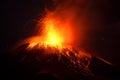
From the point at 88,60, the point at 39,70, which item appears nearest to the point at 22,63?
the point at 39,70

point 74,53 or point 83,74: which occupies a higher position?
point 74,53

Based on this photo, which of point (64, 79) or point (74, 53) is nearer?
point (64, 79)

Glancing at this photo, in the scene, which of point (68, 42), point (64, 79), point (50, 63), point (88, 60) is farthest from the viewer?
point (68, 42)

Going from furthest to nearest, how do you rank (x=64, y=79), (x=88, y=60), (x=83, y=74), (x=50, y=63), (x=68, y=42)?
1. (x=68, y=42)
2. (x=88, y=60)
3. (x=50, y=63)
4. (x=83, y=74)
5. (x=64, y=79)

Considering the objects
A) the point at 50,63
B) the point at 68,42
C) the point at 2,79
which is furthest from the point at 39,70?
the point at 68,42

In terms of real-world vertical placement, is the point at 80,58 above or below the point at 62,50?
below

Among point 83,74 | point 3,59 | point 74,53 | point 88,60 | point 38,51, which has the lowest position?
point 83,74

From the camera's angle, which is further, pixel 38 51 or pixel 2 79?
pixel 38 51

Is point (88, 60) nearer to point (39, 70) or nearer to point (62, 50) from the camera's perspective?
point (62, 50)

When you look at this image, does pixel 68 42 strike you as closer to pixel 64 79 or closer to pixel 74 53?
pixel 74 53
